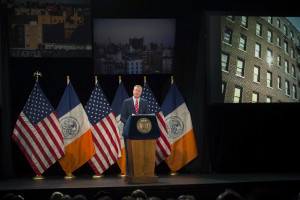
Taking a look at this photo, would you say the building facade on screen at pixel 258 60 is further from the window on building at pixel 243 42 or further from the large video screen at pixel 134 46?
the large video screen at pixel 134 46

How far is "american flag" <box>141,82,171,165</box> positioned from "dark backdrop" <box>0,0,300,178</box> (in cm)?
36

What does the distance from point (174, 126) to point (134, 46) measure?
5.37 ft

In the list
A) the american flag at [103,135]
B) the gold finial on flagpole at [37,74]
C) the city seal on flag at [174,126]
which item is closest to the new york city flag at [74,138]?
the american flag at [103,135]

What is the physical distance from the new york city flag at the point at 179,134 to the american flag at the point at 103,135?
99cm

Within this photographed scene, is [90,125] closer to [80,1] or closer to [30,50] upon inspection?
[30,50]

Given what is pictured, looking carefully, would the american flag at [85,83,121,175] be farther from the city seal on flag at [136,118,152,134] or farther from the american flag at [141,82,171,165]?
the city seal on flag at [136,118,152,134]

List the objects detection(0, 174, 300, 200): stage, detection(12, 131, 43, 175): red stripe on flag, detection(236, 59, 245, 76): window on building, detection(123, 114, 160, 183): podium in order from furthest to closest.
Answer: detection(236, 59, 245, 76): window on building < detection(12, 131, 43, 175): red stripe on flag < detection(123, 114, 160, 183): podium < detection(0, 174, 300, 200): stage

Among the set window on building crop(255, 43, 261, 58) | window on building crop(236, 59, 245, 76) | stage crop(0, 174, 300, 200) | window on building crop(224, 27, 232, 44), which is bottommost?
stage crop(0, 174, 300, 200)

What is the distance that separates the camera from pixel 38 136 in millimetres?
7879

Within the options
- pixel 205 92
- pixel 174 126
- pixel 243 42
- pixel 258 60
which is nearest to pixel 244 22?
pixel 243 42

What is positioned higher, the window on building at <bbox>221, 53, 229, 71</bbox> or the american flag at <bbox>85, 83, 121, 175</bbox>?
the window on building at <bbox>221, 53, 229, 71</bbox>

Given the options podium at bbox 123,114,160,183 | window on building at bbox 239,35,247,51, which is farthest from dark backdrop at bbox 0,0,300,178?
podium at bbox 123,114,160,183

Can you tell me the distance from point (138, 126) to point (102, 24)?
9.05 ft

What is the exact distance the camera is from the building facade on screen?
824cm
